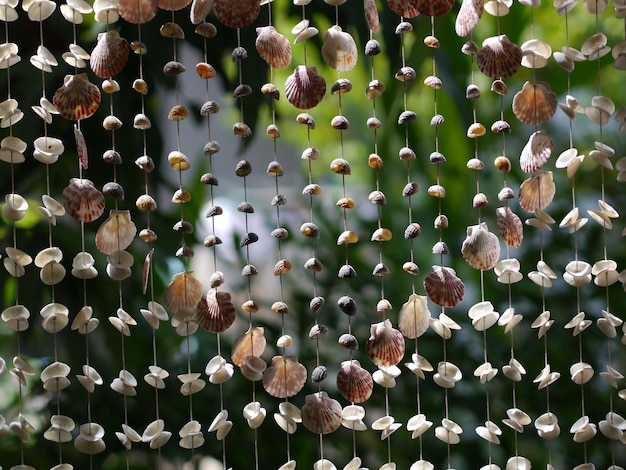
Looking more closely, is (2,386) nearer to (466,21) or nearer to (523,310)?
(523,310)

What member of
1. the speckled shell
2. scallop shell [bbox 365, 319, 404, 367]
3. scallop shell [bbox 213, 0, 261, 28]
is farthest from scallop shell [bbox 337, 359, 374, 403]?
scallop shell [bbox 213, 0, 261, 28]

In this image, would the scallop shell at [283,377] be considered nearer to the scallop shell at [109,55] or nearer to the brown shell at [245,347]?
the brown shell at [245,347]

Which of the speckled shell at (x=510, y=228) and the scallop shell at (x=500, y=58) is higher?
the scallop shell at (x=500, y=58)

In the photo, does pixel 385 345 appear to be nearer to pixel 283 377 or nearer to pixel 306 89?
pixel 283 377

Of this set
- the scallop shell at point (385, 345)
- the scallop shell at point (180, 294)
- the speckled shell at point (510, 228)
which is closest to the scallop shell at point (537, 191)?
the speckled shell at point (510, 228)

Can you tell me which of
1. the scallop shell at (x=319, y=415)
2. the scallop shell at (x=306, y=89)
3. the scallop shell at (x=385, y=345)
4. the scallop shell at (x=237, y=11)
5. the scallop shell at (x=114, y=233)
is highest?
the scallop shell at (x=237, y=11)
